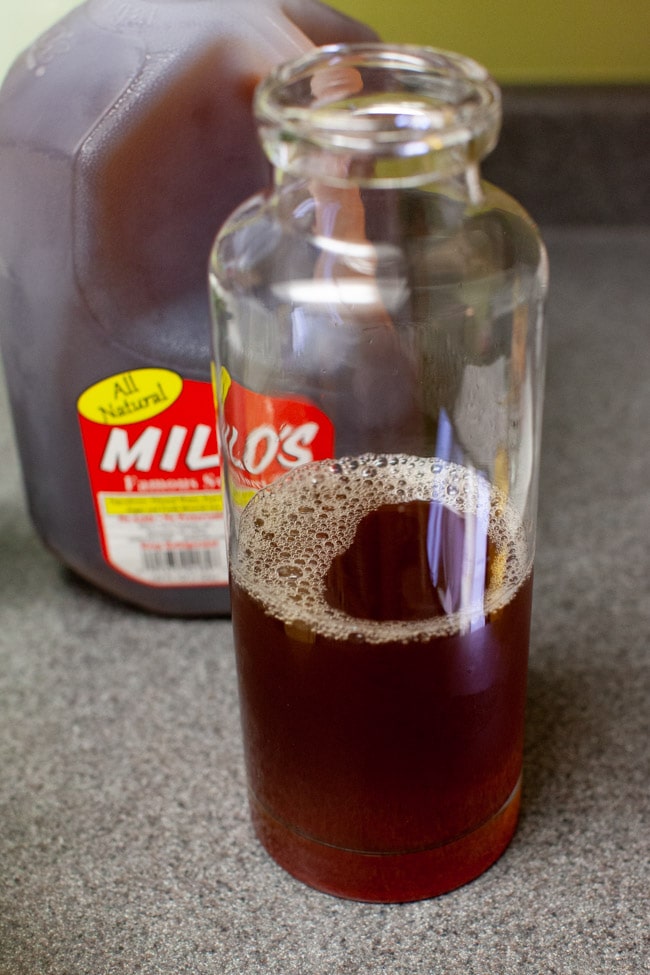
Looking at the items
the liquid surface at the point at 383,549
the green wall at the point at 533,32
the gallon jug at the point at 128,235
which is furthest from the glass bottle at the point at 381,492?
the green wall at the point at 533,32

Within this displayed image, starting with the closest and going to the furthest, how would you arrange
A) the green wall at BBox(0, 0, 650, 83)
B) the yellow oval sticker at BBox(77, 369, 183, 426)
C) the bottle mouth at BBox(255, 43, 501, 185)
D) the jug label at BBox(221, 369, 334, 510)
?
the bottle mouth at BBox(255, 43, 501, 185) < the jug label at BBox(221, 369, 334, 510) < the yellow oval sticker at BBox(77, 369, 183, 426) < the green wall at BBox(0, 0, 650, 83)

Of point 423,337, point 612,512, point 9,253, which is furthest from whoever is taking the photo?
point 612,512

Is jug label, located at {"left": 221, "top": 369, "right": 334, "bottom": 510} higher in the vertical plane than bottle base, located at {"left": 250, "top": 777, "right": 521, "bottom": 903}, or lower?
higher

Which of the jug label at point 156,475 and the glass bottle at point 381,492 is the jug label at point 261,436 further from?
the jug label at point 156,475

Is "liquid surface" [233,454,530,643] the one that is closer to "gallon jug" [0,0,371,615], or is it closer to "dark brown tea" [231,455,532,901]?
"dark brown tea" [231,455,532,901]

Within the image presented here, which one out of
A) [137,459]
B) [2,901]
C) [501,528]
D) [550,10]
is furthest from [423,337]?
[550,10]

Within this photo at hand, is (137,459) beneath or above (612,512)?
above

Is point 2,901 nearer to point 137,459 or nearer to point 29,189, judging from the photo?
point 137,459

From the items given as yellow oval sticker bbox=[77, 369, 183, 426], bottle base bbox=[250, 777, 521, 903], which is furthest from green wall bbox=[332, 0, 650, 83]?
bottle base bbox=[250, 777, 521, 903]
